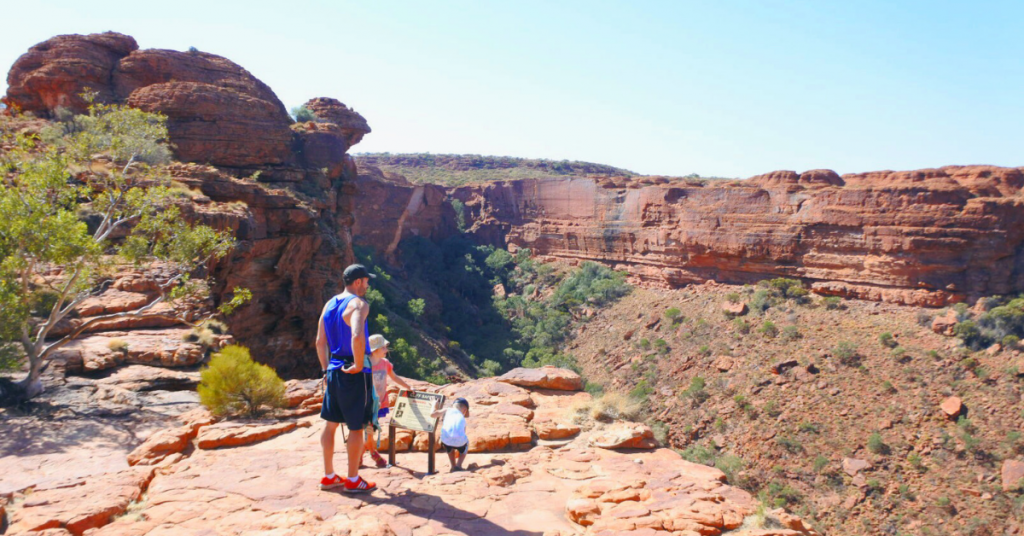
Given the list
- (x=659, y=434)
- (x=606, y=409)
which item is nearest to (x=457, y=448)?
(x=606, y=409)

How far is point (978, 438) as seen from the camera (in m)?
→ 16.6

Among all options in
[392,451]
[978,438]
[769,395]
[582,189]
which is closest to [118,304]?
[392,451]

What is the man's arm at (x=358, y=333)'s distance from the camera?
182 inches

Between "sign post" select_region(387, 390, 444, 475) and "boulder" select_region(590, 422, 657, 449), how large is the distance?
2.10 metres

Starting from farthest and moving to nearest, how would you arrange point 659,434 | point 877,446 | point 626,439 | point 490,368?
1. point 490,368
2. point 877,446
3. point 659,434
4. point 626,439

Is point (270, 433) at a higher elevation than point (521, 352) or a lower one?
higher

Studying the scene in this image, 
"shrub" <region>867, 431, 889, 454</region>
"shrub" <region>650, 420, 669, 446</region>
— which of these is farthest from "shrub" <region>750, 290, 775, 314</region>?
"shrub" <region>650, 420, 669, 446</region>

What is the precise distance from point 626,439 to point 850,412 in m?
16.0

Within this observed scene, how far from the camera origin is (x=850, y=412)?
61.7ft

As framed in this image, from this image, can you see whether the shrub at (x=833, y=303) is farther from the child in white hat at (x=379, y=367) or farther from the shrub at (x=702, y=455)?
the child in white hat at (x=379, y=367)

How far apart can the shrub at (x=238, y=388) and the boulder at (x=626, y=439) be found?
4221 millimetres

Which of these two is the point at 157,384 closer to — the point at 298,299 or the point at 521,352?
the point at 298,299

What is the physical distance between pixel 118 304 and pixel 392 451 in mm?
7414

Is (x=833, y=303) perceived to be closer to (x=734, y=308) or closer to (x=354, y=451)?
(x=734, y=308)
